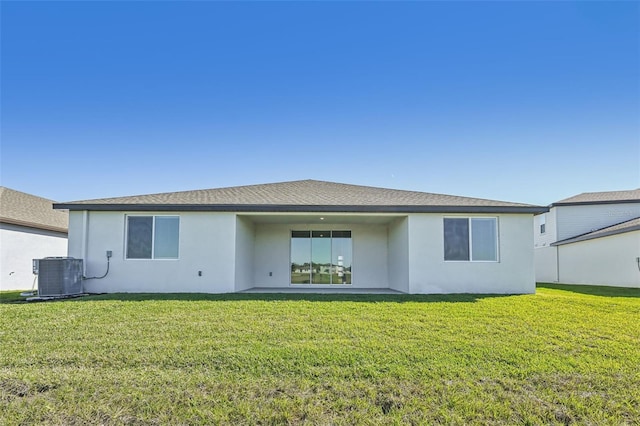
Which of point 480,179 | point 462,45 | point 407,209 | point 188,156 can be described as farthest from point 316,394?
point 480,179

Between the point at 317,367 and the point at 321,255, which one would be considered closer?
the point at 317,367

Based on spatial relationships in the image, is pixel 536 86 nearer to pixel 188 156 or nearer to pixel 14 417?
pixel 188 156

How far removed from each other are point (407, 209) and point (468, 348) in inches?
240

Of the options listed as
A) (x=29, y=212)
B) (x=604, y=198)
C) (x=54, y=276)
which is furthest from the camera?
(x=604, y=198)

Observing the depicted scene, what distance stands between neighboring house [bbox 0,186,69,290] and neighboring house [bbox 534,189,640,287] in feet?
80.4

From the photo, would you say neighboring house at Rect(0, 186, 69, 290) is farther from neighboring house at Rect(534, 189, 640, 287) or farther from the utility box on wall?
neighboring house at Rect(534, 189, 640, 287)

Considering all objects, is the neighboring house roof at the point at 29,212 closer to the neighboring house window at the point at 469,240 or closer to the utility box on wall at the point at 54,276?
the utility box on wall at the point at 54,276

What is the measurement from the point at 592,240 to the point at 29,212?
2615 centimetres

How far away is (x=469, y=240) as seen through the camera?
11.0 m

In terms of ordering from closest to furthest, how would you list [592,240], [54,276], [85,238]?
1. [54,276]
2. [85,238]
3. [592,240]

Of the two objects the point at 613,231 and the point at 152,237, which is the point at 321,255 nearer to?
the point at 152,237

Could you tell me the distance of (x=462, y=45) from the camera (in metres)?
11.2

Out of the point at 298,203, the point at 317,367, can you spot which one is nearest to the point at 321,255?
the point at 298,203

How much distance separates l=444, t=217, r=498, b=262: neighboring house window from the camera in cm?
1096
